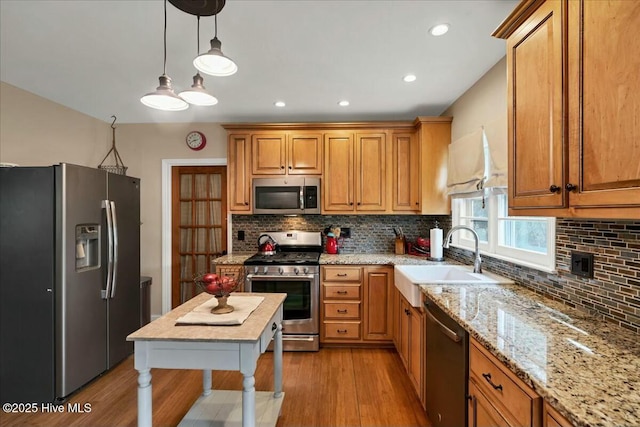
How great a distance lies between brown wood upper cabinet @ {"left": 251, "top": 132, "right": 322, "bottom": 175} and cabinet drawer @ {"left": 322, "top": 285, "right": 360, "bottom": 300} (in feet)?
4.17

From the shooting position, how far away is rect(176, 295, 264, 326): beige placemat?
1.47 metres

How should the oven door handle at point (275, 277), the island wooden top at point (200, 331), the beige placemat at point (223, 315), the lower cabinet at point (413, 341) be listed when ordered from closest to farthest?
the island wooden top at point (200, 331) → the beige placemat at point (223, 315) → the lower cabinet at point (413, 341) → the oven door handle at point (275, 277)

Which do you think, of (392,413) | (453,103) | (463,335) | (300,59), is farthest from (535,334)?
(453,103)

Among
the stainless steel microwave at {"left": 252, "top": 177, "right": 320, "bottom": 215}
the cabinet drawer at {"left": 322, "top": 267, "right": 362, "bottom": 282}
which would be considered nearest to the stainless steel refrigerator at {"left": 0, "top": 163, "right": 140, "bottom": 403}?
the stainless steel microwave at {"left": 252, "top": 177, "right": 320, "bottom": 215}

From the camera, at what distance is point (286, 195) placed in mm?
3344

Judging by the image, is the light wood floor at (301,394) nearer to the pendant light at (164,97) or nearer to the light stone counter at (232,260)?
the light stone counter at (232,260)

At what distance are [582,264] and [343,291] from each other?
199 cm

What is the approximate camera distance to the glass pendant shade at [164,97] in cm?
156

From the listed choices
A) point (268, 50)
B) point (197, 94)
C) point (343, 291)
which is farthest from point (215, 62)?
point (343, 291)

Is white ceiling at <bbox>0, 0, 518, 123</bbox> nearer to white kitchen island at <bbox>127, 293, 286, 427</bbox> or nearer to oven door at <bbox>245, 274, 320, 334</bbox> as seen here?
white kitchen island at <bbox>127, 293, 286, 427</bbox>

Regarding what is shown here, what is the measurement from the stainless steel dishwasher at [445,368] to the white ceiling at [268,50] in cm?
168

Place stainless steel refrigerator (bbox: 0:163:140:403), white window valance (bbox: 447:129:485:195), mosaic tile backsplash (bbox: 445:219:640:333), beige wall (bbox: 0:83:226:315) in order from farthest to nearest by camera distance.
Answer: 1. beige wall (bbox: 0:83:226:315)
2. white window valance (bbox: 447:129:485:195)
3. stainless steel refrigerator (bbox: 0:163:140:403)
4. mosaic tile backsplash (bbox: 445:219:640:333)

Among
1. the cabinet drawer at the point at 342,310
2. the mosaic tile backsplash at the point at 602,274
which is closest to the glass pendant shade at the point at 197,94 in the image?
the mosaic tile backsplash at the point at 602,274

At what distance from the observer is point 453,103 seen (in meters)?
3.03
